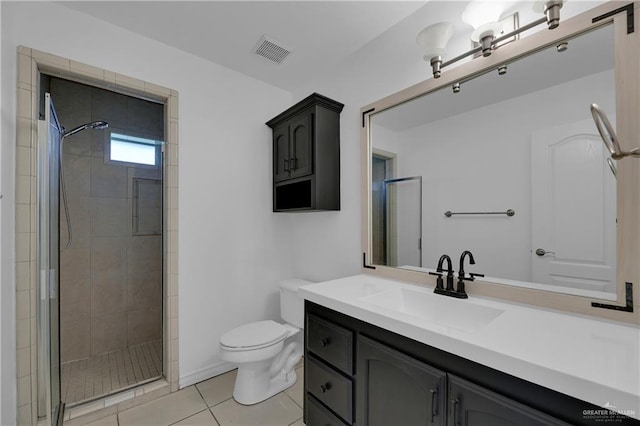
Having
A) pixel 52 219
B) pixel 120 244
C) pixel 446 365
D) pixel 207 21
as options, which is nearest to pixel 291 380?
pixel 446 365

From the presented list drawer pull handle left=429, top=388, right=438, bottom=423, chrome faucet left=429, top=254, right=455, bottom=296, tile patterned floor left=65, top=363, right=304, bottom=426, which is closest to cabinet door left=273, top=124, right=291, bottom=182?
chrome faucet left=429, top=254, right=455, bottom=296

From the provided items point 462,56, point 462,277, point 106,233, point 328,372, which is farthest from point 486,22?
point 106,233

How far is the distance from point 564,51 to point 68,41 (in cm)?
261

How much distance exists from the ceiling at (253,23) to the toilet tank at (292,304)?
6.01 feet

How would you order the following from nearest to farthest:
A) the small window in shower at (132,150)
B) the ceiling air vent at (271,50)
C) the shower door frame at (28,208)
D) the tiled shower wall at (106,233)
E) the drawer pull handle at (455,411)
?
the drawer pull handle at (455,411), the shower door frame at (28,208), the ceiling air vent at (271,50), the tiled shower wall at (106,233), the small window in shower at (132,150)

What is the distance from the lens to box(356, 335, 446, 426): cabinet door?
961 millimetres

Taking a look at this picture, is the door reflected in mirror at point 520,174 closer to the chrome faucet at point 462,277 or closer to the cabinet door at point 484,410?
the chrome faucet at point 462,277

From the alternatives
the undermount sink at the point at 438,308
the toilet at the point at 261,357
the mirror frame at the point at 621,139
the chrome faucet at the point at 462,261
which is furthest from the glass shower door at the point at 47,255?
the mirror frame at the point at 621,139

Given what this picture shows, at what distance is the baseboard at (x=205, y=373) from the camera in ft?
6.79

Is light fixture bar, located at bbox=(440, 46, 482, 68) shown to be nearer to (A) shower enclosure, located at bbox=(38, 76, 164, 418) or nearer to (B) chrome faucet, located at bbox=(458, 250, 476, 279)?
(B) chrome faucet, located at bbox=(458, 250, 476, 279)

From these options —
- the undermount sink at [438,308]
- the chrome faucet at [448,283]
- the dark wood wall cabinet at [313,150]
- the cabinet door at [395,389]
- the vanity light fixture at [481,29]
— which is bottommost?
the cabinet door at [395,389]

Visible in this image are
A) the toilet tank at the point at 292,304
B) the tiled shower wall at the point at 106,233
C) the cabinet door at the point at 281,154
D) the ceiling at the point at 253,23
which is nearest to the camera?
the ceiling at the point at 253,23

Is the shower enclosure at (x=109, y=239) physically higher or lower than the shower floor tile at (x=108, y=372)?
higher

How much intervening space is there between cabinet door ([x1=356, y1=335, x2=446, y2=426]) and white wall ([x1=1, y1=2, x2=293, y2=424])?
144 cm
